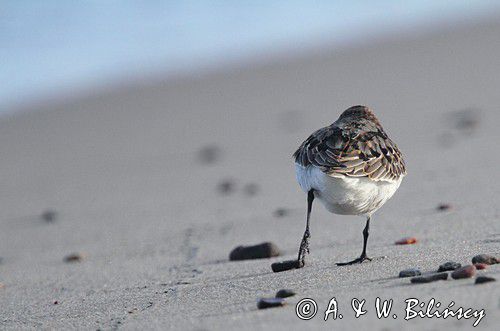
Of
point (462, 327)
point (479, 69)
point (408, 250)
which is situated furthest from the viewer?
point (479, 69)

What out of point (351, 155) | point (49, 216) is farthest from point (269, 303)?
point (49, 216)

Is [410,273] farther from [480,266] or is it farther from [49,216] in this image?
[49,216]

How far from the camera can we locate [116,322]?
15.4 feet

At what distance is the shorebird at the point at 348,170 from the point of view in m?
5.54

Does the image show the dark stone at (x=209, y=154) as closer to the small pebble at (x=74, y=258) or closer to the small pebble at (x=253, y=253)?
the small pebble at (x=74, y=258)

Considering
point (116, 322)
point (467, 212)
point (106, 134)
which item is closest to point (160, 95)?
point (106, 134)

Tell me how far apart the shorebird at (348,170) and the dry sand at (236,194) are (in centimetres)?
35

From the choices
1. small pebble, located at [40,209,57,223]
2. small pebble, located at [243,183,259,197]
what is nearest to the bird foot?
small pebble, located at [243,183,259,197]

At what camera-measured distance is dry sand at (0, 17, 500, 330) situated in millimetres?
4922

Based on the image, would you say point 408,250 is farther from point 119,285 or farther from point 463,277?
point 119,285

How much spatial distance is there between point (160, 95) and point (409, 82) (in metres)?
3.87

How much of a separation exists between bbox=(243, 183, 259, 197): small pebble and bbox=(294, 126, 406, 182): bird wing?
2626mm

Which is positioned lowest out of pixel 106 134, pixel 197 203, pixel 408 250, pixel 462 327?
pixel 462 327

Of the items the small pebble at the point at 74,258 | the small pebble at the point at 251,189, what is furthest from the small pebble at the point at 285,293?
the small pebble at the point at 251,189
